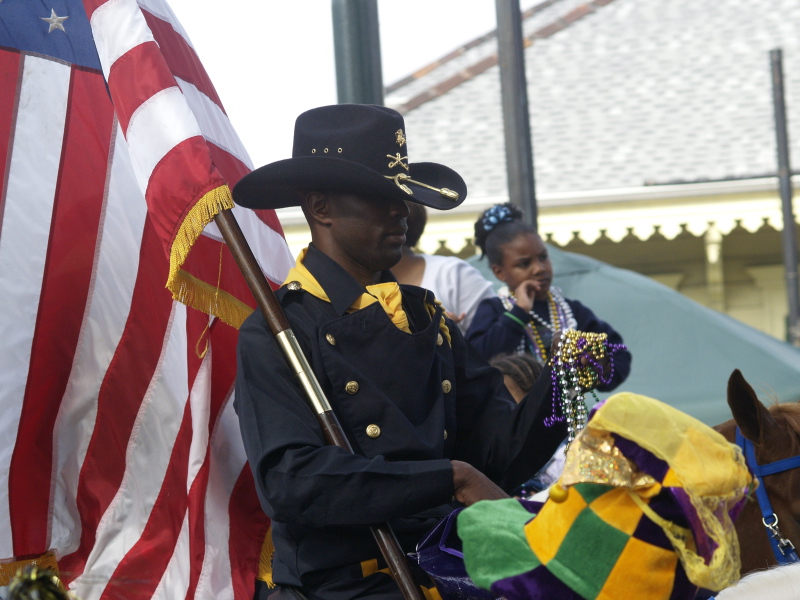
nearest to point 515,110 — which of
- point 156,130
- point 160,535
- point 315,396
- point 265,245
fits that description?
point 265,245

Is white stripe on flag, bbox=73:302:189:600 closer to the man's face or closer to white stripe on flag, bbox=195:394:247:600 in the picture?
white stripe on flag, bbox=195:394:247:600

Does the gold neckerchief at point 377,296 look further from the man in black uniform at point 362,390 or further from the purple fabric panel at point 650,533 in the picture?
the purple fabric panel at point 650,533

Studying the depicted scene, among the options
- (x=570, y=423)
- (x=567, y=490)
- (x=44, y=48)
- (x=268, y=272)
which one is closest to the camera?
(x=567, y=490)

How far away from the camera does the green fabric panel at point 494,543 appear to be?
2283 mm

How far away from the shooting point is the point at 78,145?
13.1 ft

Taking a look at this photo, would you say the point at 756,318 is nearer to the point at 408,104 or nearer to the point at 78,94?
the point at 408,104

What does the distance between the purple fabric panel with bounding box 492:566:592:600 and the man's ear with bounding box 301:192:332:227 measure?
54.9 inches

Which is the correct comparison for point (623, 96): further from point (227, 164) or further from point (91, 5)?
point (91, 5)

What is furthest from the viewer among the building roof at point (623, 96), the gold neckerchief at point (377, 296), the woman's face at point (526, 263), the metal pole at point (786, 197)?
the building roof at point (623, 96)

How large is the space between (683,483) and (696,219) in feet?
37.1

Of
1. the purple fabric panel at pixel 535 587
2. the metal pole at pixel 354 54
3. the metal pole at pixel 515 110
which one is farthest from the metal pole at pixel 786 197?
the purple fabric panel at pixel 535 587

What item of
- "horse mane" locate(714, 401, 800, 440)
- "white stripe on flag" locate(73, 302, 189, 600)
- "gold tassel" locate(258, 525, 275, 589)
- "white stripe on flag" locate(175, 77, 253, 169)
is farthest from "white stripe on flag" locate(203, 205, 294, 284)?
"horse mane" locate(714, 401, 800, 440)

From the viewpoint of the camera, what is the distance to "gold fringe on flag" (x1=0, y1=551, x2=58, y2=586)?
3.71m

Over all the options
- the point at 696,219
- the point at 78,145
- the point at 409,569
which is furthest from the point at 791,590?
the point at 696,219
